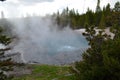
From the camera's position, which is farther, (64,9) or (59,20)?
(64,9)

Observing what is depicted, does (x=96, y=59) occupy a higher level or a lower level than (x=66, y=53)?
higher

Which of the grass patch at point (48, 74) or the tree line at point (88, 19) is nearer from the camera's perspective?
the grass patch at point (48, 74)

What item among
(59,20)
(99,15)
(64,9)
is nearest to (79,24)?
(99,15)

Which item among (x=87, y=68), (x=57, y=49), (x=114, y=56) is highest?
(x=114, y=56)

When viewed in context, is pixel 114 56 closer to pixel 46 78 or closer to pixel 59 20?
pixel 46 78

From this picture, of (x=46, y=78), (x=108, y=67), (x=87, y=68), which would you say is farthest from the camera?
(x=46, y=78)

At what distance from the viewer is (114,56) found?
39.3 ft

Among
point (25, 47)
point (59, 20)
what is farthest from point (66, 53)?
point (59, 20)

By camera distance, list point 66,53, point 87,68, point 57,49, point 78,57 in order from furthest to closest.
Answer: point 57,49 → point 66,53 → point 78,57 → point 87,68

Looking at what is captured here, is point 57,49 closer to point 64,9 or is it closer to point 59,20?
point 59,20

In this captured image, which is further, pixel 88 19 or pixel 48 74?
pixel 88 19

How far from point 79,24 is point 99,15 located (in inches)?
430

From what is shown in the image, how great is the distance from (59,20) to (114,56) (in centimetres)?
12566

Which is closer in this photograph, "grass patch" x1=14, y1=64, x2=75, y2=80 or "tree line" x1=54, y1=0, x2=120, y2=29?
"grass patch" x1=14, y1=64, x2=75, y2=80
